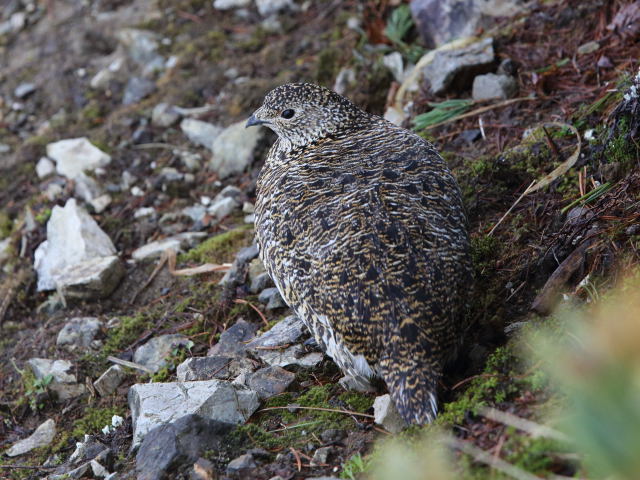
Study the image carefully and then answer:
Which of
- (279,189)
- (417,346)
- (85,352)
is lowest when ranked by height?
(85,352)

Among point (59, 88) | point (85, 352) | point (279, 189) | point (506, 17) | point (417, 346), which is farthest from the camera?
point (59, 88)

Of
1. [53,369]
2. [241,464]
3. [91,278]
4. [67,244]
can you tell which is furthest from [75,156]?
[241,464]

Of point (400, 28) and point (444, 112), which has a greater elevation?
point (400, 28)

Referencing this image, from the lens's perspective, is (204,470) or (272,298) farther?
(272,298)

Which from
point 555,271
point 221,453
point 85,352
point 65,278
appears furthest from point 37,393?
point 555,271

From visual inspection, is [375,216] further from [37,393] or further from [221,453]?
[37,393]

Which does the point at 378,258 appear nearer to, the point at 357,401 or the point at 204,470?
the point at 357,401

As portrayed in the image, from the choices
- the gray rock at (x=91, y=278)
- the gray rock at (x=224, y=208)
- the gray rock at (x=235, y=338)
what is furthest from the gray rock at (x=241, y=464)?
the gray rock at (x=224, y=208)
